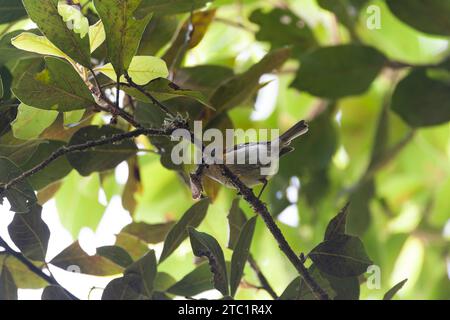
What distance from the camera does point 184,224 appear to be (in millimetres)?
1141

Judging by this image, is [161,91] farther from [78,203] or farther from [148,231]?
[78,203]

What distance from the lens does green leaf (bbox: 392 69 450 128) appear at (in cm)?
176

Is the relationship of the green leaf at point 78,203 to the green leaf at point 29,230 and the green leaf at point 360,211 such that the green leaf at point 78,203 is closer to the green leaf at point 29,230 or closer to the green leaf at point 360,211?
the green leaf at point 29,230

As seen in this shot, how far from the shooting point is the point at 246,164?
1.20 metres

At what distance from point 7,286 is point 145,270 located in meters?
0.22

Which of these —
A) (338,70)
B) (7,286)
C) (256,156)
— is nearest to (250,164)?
(256,156)

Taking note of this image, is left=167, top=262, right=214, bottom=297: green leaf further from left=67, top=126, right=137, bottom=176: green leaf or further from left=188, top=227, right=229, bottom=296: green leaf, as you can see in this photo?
left=67, top=126, right=137, bottom=176: green leaf

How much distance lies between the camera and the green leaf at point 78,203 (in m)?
1.74

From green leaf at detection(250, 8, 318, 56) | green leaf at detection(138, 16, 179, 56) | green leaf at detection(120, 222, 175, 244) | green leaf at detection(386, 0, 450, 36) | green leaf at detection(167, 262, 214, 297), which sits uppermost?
green leaf at detection(250, 8, 318, 56)

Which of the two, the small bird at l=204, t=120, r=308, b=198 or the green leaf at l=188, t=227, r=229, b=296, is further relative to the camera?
the small bird at l=204, t=120, r=308, b=198

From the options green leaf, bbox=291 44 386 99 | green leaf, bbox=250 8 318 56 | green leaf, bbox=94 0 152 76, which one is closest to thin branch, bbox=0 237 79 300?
green leaf, bbox=94 0 152 76

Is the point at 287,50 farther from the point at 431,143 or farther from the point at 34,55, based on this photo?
the point at 431,143
